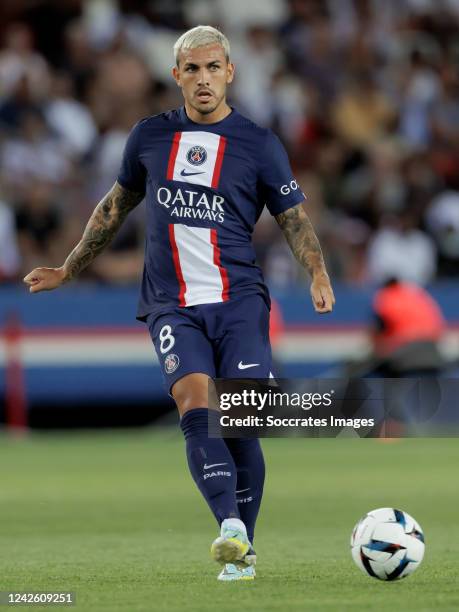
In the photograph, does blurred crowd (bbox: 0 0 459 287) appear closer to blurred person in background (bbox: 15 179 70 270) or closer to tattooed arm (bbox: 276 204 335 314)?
blurred person in background (bbox: 15 179 70 270)

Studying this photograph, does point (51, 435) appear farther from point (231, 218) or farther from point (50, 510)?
point (231, 218)

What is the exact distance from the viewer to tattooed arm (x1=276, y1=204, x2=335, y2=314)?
676cm

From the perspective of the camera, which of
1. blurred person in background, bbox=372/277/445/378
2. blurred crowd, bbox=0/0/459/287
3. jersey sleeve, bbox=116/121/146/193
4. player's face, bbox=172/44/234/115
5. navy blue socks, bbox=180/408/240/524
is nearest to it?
navy blue socks, bbox=180/408/240/524

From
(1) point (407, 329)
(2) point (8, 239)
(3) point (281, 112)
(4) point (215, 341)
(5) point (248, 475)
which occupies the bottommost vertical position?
(5) point (248, 475)

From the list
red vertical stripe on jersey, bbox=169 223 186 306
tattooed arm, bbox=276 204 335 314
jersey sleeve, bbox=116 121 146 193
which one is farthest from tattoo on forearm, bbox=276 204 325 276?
jersey sleeve, bbox=116 121 146 193

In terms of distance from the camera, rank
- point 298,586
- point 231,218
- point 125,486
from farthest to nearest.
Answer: point 125,486 < point 231,218 < point 298,586

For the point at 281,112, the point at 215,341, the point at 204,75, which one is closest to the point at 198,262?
the point at 215,341

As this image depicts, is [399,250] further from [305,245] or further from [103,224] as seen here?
[305,245]

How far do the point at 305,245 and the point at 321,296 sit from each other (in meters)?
0.38

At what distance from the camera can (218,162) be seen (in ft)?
22.7

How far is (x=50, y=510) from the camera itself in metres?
10.6

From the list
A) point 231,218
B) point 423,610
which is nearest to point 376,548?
point 423,610

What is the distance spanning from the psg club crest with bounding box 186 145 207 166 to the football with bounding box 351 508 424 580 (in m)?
1.75

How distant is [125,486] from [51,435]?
570 centimetres
